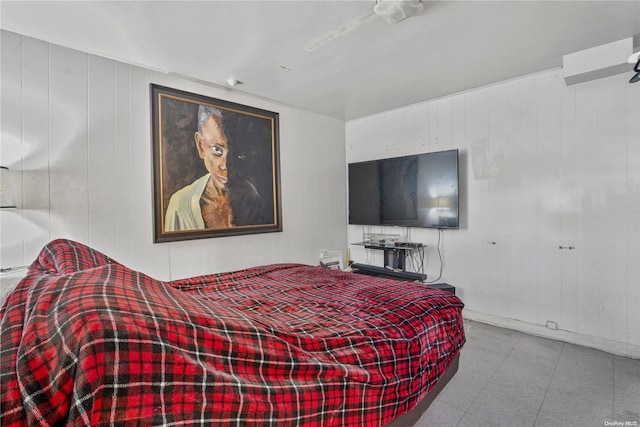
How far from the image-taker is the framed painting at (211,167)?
2785mm

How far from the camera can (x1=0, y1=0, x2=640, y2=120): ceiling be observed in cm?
196

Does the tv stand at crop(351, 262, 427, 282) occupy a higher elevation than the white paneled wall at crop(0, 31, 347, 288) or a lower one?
lower

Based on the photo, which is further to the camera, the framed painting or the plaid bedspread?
the framed painting

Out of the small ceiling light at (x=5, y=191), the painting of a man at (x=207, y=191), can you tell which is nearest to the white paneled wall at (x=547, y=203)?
the painting of a man at (x=207, y=191)

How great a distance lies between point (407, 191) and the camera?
380 cm

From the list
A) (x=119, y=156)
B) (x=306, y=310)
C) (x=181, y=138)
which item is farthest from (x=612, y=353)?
(x=119, y=156)

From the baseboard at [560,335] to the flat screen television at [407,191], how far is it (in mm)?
1091

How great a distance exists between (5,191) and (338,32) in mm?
2488

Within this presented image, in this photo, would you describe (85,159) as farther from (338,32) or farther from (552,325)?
(552,325)

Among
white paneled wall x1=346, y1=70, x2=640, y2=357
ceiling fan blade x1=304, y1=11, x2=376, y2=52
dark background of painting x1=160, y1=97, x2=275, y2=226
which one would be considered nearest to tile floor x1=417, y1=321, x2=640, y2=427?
white paneled wall x1=346, y1=70, x2=640, y2=357

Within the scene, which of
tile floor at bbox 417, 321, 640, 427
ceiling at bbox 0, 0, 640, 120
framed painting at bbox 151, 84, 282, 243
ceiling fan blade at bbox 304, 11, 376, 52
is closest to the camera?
tile floor at bbox 417, 321, 640, 427

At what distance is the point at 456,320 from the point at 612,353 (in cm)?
203

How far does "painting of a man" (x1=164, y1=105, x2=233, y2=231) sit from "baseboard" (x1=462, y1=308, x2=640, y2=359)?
3045mm

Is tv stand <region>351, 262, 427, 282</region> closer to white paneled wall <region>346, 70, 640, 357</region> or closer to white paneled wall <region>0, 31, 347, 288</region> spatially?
white paneled wall <region>346, 70, 640, 357</region>
